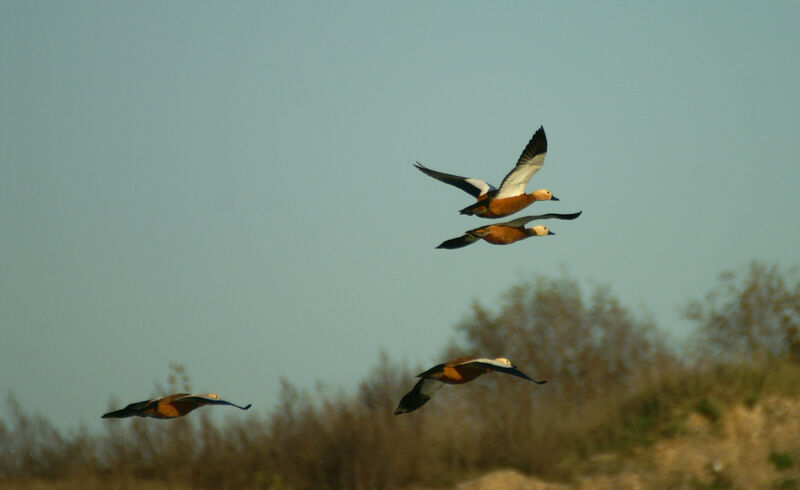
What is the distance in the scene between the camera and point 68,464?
18.0 meters

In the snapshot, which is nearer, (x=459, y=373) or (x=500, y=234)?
(x=459, y=373)

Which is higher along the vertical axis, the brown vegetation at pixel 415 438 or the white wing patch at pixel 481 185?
the white wing patch at pixel 481 185

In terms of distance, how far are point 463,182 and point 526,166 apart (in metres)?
1.71

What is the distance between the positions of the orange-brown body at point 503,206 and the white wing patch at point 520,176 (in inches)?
4.7

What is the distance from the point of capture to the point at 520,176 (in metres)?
11.1

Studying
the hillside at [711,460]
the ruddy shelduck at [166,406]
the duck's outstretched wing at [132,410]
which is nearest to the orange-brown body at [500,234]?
the ruddy shelduck at [166,406]

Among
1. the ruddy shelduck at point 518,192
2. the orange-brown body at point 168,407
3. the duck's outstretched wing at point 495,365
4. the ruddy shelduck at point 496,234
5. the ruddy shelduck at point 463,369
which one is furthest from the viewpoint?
the ruddy shelduck at point 518,192

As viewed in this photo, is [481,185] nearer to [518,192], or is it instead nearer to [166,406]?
[518,192]

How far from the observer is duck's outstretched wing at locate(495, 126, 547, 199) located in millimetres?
11031

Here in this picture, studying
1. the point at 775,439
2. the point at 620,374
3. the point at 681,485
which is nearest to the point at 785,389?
the point at 775,439

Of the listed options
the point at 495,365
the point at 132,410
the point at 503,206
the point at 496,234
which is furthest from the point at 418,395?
the point at 132,410

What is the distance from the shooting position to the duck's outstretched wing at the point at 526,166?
36.2 feet

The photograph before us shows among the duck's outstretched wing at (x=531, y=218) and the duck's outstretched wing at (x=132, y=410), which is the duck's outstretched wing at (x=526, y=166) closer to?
the duck's outstretched wing at (x=531, y=218)

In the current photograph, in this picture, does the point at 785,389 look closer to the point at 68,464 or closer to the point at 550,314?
the point at 550,314
